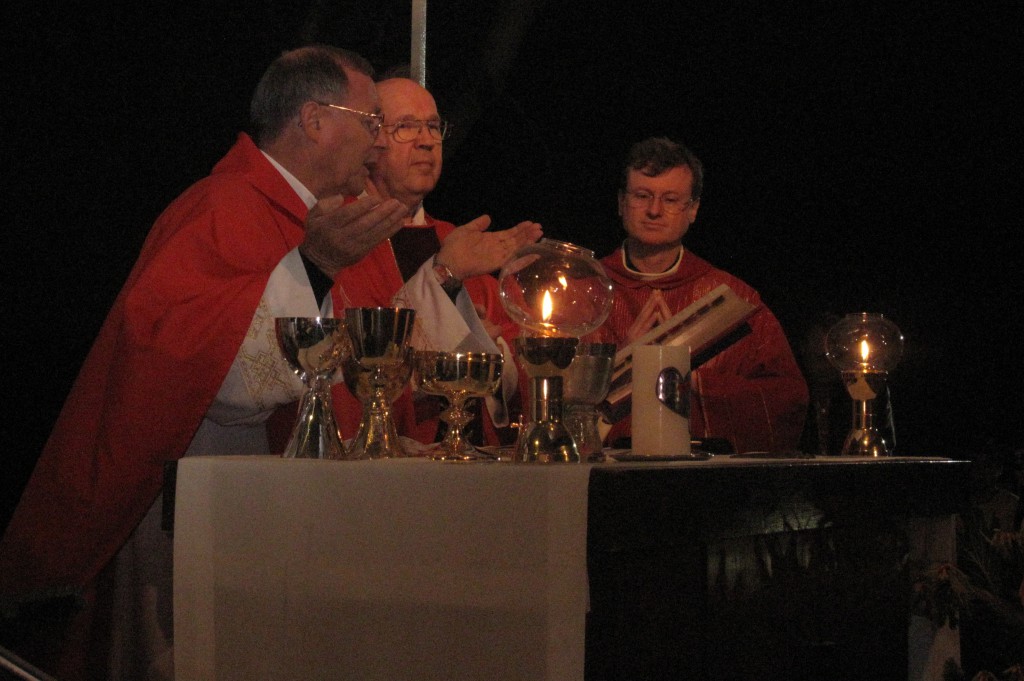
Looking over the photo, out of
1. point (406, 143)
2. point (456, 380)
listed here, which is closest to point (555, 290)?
point (456, 380)

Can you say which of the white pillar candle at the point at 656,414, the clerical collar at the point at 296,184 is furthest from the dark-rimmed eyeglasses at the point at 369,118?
the white pillar candle at the point at 656,414

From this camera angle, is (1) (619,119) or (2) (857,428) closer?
(2) (857,428)

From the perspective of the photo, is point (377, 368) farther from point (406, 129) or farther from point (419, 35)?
point (419, 35)

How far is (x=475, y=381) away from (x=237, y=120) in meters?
1.73

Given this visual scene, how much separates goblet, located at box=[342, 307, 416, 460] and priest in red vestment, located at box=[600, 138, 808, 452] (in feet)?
4.56

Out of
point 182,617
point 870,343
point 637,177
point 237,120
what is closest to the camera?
point 182,617

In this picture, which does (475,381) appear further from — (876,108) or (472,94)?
(876,108)

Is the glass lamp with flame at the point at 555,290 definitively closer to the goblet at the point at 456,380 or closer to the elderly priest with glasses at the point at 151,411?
the goblet at the point at 456,380

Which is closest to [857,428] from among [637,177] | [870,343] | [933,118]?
[870,343]

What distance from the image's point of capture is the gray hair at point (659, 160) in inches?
146

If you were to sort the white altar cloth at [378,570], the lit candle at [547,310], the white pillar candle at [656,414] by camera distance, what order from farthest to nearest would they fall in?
the lit candle at [547,310] → the white pillar candle at [656,414] → the white altar cloth at [378,570]

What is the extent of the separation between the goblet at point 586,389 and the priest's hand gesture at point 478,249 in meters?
0.86

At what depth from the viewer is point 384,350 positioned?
183 centimetres

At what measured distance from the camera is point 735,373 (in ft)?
12.3
